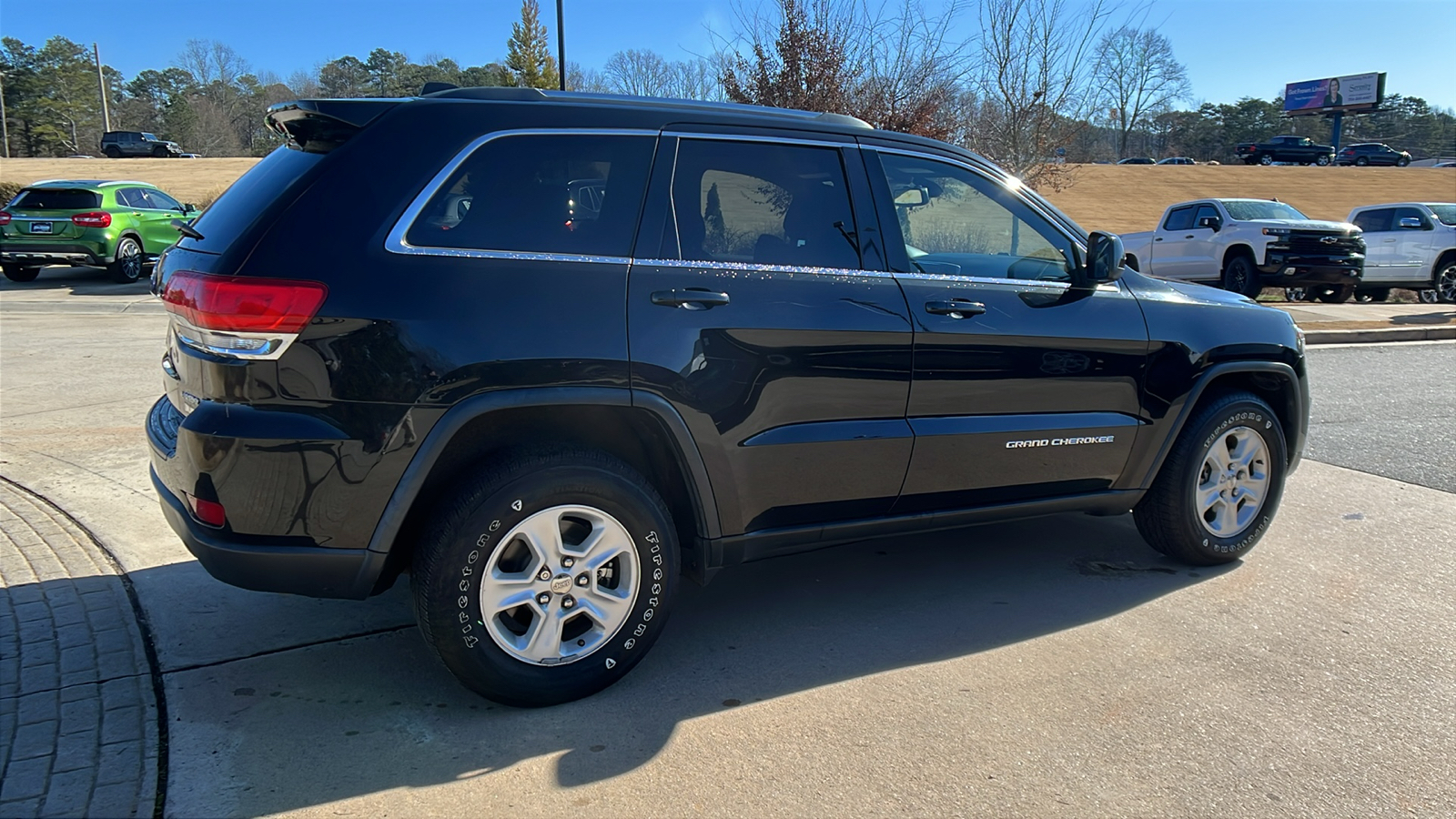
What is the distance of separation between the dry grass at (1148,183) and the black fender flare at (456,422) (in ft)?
96.6

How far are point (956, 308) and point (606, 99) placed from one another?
1.52 m

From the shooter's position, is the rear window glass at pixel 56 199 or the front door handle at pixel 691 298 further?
the rear window glass at pixel 56 199

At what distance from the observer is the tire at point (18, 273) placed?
16.7 meters

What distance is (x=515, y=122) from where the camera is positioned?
3182 mm

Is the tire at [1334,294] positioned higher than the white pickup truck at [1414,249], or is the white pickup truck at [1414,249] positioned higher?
the white pickup truck at [1414,249]

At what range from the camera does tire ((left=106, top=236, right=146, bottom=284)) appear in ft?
53.9

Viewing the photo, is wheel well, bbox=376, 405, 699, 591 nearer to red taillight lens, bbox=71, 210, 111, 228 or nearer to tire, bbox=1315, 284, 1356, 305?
red taillight lens, bbox=71, 210, 111, 228

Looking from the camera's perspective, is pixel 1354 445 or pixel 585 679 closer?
→ pixel 585 679

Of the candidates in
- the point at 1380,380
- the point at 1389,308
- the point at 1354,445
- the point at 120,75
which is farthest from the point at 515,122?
the point at 120,75

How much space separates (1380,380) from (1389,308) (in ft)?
26.6

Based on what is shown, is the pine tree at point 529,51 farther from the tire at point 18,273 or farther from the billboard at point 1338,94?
the billboard at point 1338,94

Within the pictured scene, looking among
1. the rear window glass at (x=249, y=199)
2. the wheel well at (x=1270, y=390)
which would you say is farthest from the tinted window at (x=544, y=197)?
the wheel well at (x=1270, y=390)

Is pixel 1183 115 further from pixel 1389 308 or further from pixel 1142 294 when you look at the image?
pixel 1142 294

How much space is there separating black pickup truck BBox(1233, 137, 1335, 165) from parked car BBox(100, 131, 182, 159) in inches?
2306
